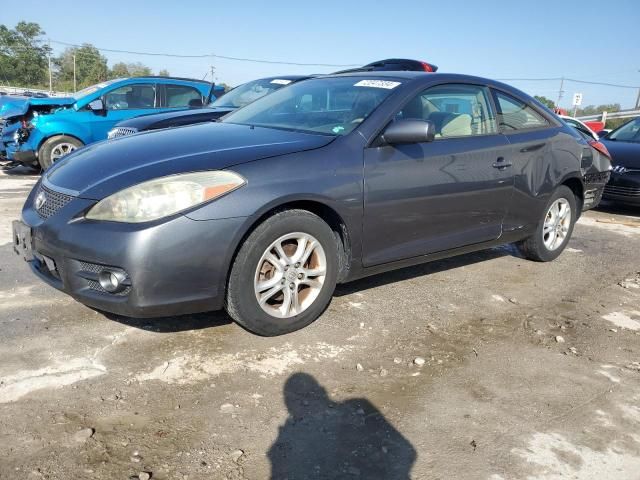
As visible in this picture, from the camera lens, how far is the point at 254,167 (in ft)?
9.91

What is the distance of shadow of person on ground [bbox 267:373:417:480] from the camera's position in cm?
217

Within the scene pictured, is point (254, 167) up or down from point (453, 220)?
up

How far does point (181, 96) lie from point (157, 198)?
7369 mm

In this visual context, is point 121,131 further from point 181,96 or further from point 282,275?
point 282,275

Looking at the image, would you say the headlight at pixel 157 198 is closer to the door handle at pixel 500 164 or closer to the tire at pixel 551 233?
the door handle at pixel 500 164

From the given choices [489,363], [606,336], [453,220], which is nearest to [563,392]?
[489,363]

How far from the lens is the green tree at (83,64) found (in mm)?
64250

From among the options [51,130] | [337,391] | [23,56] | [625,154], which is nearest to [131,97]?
[51,130]

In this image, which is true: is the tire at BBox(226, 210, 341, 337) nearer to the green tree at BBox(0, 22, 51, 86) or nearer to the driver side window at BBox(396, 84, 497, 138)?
the driver side window at BBox(396, 84, 497, 138)

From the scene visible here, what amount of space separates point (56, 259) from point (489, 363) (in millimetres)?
2435

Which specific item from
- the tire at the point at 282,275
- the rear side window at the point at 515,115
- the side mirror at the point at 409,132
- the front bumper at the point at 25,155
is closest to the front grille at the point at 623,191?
the rear side window at the point at 515,115

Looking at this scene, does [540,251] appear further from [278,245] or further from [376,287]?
[278,245]

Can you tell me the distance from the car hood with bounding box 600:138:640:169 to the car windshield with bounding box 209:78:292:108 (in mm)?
4716

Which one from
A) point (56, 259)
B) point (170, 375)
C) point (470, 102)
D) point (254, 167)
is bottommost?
point (170, 375)
